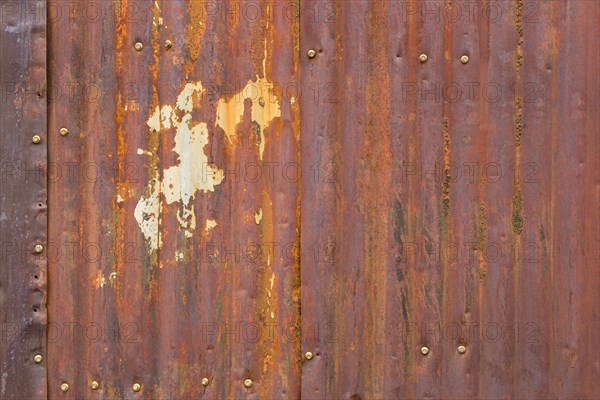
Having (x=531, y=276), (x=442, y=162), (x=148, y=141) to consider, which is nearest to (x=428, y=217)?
(x=442, y=162)

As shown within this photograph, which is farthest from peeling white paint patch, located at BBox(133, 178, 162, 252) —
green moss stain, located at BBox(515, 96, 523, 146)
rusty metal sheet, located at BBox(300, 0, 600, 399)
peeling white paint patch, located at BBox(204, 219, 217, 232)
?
green moss stain, located at BBox(515, 96, 523, 146)

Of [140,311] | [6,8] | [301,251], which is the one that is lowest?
[140,311]

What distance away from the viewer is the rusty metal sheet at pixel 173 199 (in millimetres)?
2072

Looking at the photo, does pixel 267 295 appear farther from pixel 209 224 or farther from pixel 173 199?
pixel 173 199

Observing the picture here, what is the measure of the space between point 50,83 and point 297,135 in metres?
0.83

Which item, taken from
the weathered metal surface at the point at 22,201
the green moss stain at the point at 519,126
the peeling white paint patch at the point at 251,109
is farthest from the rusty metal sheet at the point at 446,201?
the weathered metal surface at the point at 22,201

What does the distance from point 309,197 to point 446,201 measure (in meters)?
0.45

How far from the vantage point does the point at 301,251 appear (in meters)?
2.07

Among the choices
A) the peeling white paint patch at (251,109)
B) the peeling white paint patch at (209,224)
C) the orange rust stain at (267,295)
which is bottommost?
the orange rust stain at (267,295)

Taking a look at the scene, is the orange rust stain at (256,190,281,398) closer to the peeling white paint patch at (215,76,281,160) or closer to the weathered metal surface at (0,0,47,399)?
the peeling white paint patch at (215,76,281,160)

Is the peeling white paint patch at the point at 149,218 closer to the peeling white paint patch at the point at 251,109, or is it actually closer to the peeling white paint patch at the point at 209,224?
the peeling white paint patch at the point at 209,224

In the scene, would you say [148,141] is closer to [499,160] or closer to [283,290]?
[283,290]

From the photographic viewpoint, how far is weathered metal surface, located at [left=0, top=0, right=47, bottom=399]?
205 centimetres

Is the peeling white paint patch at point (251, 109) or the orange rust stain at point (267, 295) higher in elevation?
the peeling white paint patch at point (251, 109)
